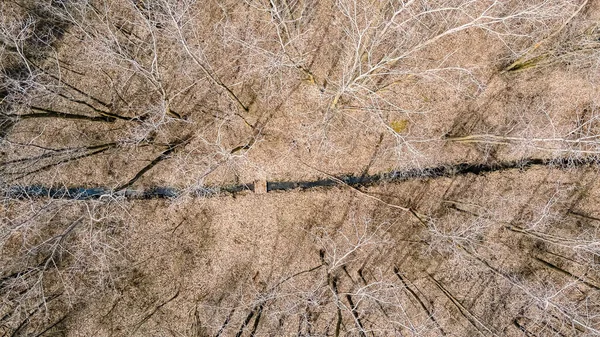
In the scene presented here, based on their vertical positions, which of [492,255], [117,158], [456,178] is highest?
[456,178]

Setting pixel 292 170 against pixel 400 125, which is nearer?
pixel 292 170

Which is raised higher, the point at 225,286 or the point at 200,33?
the point at 200,33

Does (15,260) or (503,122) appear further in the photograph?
(503,122)

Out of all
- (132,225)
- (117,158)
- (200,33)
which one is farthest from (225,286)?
(200,33)

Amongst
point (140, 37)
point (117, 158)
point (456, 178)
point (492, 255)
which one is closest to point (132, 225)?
point (117, 158)

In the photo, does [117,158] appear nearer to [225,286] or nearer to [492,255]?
[225,286]

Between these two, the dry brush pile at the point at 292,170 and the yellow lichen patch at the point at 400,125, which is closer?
the dry brush pile at the point at 292,170

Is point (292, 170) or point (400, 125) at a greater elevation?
point (400, 125)

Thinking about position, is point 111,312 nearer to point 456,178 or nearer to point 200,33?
point 200,33

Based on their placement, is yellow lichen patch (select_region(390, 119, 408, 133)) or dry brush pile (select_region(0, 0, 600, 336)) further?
yellow lichen patch (select_region(390, 119, 408, 133))
